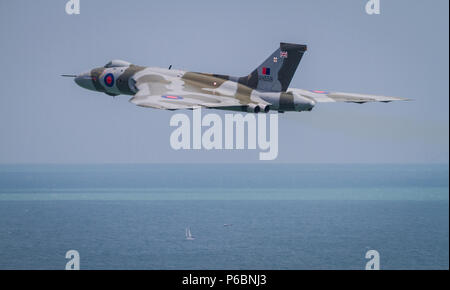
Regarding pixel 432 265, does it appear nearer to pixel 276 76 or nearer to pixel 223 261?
pixel 223 261

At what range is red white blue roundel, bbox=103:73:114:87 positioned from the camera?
59750 mm

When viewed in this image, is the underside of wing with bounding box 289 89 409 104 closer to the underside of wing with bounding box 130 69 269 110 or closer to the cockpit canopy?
the underside of wing with bounding box 130 69 269 110

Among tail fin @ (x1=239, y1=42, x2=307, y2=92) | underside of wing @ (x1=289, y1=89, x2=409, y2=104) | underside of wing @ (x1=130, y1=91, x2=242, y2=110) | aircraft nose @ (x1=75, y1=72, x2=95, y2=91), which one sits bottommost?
underside of wing @ (x1=130, y1=91, x2=242, y2=110)

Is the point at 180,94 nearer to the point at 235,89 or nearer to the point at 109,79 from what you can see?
the point at 235,89

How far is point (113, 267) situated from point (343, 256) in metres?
69.0

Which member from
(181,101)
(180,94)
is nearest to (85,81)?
(180,94)

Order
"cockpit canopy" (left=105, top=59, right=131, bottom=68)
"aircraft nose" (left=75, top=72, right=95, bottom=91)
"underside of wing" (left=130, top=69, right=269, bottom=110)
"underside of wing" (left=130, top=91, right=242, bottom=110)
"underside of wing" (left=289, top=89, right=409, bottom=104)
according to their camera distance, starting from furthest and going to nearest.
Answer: "aircraft nose" (left=75, top=72, right=95, bottom=91)
"cockpit canopy" (left=105, top=59, right=131, bottom=68)
"underside of wing" (left=289, top=89, right=409, bottom=104)
"underside of wing" (left=130, top=69, right=269, bottom=110)
"underside of wing" (left=130, top=91, right=242, bottom=110)

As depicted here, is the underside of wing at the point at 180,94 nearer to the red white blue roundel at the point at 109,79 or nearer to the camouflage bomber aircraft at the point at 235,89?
the camouflage bomber aircraft at the point at 235,89

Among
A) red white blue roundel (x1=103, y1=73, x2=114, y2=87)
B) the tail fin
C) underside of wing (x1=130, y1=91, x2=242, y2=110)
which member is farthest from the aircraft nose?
the tail fin

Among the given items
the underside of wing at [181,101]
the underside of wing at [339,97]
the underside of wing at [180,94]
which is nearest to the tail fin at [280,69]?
the underside of wing at [180,94]

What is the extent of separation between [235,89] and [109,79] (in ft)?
44.5

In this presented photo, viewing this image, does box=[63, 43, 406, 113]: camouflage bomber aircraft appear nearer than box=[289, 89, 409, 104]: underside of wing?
Yes

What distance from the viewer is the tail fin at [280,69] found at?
52.7 m

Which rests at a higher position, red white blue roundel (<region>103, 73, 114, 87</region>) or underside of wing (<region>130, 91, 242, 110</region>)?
red white blue roundel (<region>103, 73, 114, 87</region>)
